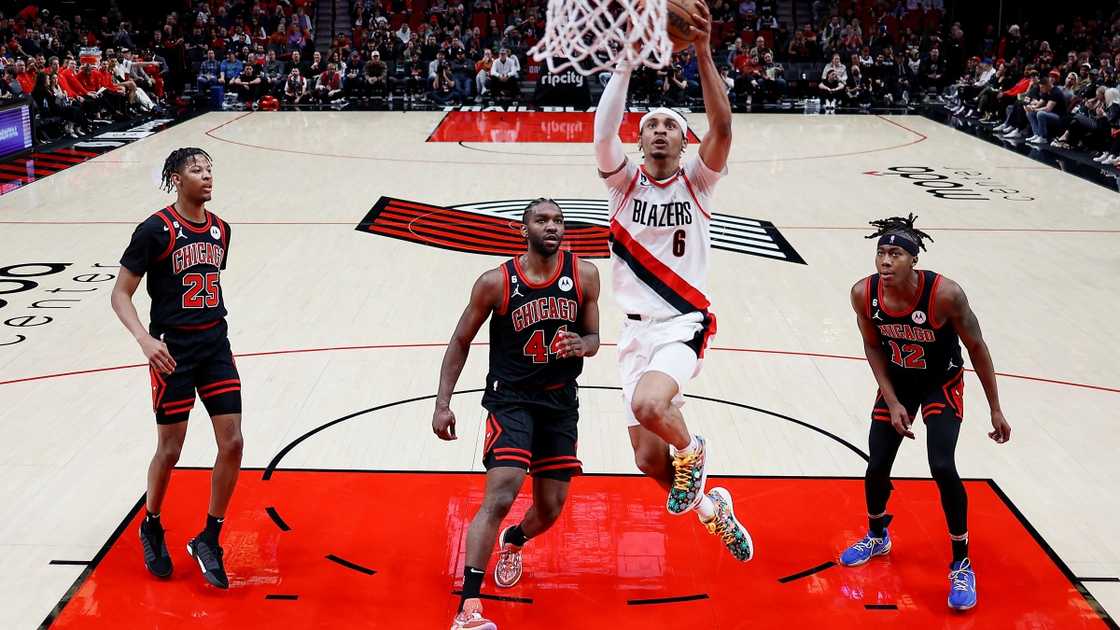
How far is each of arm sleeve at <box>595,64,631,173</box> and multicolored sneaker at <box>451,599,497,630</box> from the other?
1773 mm

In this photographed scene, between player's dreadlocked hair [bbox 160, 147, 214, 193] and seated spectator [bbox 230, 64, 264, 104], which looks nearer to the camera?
player's dreadlocked hair [bbox 160, 147, 214, 193]

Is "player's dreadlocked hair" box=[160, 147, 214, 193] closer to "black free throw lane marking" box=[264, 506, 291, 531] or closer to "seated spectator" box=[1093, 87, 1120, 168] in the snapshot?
"black free throw lane marking" box=[264, 506, 291, 531]

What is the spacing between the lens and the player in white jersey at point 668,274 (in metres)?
4.49

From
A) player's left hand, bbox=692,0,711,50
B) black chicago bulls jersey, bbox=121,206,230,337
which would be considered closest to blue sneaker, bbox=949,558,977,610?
player's left hand, bbox=692,0,711,50

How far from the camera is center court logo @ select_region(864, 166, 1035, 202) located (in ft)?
44.8

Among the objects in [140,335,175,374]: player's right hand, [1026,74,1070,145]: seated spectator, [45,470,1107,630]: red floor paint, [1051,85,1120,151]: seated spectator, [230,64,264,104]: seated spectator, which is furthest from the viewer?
[230,64,264,104]: seated spectator

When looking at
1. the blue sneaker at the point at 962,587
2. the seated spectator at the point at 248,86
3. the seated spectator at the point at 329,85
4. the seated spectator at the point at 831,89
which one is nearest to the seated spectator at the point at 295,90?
the seated spectator at the point at 329,85

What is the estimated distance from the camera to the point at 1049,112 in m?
18.2

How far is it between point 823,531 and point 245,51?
23086 millimetres

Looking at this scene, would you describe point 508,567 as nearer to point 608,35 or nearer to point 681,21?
point 608,35

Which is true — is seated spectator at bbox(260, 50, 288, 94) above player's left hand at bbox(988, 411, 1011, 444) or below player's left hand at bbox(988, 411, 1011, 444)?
above

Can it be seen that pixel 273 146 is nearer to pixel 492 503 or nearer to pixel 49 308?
pixel 49 308

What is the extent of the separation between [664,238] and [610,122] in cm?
54

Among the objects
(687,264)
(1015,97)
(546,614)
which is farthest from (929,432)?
(1015,97)
